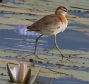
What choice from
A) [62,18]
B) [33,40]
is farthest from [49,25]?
[33,40]

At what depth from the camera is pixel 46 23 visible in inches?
376

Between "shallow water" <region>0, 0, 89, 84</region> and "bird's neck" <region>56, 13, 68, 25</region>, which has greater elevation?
"bird's neck" <region>56, 13, 68, 25</region>

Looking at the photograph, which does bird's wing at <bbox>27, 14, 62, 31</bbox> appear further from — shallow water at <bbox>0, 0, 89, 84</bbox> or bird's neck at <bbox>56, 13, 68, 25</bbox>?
shallow water at <bbox>0, 0, 89, 84</bbox>

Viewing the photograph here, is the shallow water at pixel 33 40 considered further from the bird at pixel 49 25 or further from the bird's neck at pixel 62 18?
the bird's neck at pixel 62 18

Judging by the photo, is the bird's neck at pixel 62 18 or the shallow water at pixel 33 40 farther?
the shallow water at pixel 33 40

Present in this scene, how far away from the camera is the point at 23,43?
10.4 metres

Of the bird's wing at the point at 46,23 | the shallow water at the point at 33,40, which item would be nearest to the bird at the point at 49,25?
the bird's wing at the point at 46,23

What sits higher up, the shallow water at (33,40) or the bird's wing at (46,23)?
the bird's wing at (46,23)

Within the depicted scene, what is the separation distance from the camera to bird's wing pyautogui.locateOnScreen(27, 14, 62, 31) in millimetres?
9422

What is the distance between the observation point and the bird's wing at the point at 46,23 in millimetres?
9422

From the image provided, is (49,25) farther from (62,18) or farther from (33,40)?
(33,40)

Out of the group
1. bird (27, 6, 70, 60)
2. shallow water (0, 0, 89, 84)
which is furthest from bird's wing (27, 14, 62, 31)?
shallow water (0, 0, 89, 84)

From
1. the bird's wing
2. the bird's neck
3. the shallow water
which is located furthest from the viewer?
the shallow water

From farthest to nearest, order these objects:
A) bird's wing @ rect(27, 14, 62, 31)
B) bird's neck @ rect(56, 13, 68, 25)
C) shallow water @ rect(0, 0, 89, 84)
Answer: shallow water @ rect(0, 0, 89, 84) → bird's neck @ rect(56, 13, 68, 25) → bird's wing @ rect(27, 14, 62, 31)
